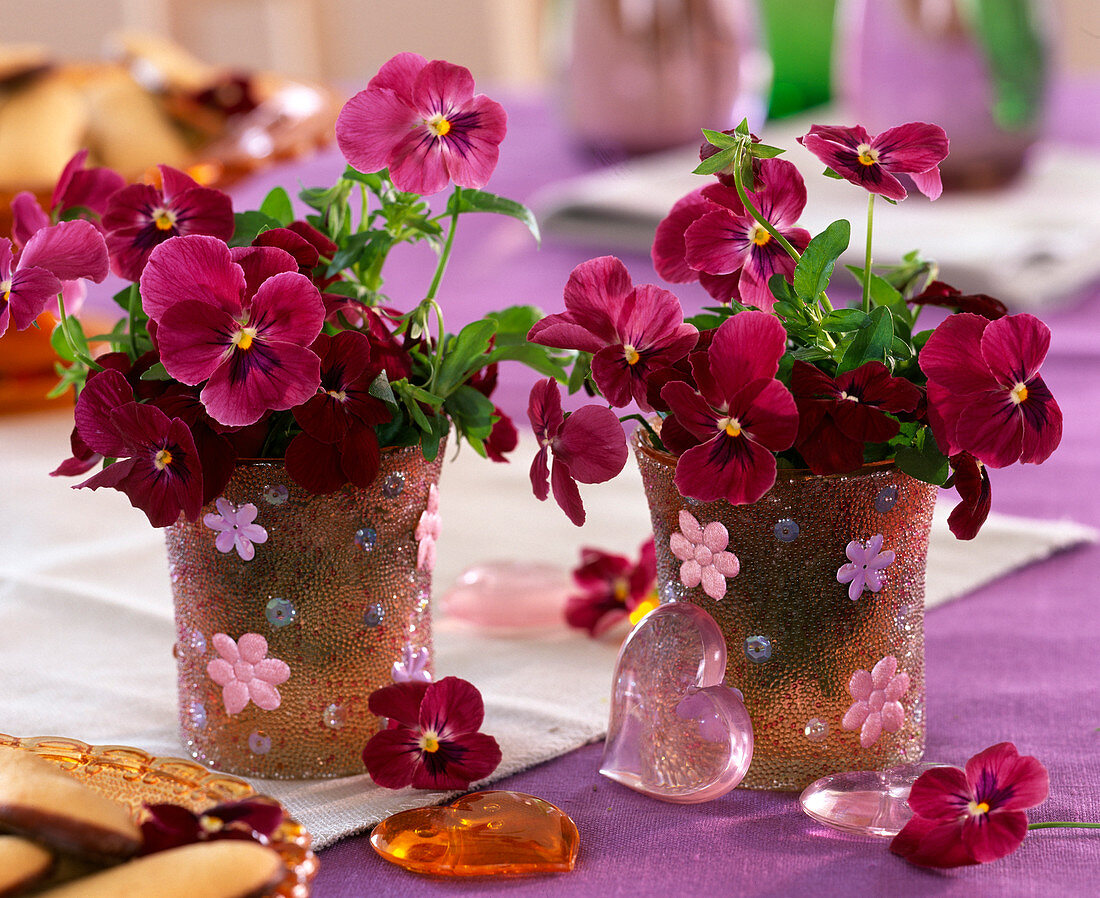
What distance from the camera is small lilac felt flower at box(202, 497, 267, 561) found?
42 cm

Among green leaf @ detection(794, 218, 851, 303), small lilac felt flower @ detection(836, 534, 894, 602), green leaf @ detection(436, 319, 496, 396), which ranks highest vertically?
green leaf @ detection(794, 218, 851, 303)

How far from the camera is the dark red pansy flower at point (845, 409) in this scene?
38 centimetres

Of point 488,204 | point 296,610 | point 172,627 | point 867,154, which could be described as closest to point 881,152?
point 867,154

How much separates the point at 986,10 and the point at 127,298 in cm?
89

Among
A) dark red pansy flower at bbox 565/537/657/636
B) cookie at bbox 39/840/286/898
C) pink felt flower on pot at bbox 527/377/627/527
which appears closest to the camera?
cookie at bbox 39/840/286/898

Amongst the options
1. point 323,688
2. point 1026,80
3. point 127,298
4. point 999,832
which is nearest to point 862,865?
point 999,832

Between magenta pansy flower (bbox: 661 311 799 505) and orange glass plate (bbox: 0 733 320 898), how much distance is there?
137 millimetres

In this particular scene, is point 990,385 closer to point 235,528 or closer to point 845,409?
point 845,409

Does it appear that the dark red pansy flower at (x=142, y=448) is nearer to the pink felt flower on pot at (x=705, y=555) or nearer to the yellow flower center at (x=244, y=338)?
the yellow flower center at (x=244, y=338)

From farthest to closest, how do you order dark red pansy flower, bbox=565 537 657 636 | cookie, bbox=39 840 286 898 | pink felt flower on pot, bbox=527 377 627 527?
1. dark red pansy flower, bbox=565 537 657 636
2. pink felt flower on pot, bbox=527 377 627 527
3. cookie, bbox=39 840 286 898

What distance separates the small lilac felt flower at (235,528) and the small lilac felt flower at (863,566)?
0.17 metres

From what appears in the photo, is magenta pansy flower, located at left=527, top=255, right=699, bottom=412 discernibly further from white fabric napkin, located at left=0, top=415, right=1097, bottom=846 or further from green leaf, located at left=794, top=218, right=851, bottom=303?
white fabric napkin, located at left=0, top=415, right=1097, bottom=846

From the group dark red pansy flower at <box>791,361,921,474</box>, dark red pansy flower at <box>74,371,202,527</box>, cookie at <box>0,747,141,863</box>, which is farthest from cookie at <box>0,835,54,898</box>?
dark red pansy flower at <box>791,361,921,474</box>

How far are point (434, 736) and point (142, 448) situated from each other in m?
0.12
